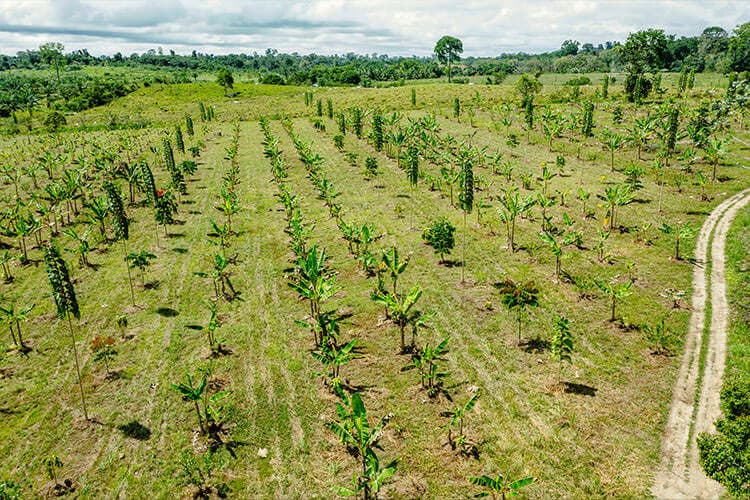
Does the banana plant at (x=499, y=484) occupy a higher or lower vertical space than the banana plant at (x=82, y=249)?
lower

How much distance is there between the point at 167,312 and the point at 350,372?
31.9 ft

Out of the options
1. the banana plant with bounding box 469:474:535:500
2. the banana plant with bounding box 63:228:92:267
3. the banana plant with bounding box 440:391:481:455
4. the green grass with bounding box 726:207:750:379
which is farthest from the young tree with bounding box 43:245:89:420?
the green grass with bounding box 726:207:750:379

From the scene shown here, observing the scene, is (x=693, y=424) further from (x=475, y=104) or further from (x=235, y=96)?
(x=235, y=96)

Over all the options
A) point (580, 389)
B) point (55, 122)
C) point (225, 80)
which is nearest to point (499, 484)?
point (580, 389)

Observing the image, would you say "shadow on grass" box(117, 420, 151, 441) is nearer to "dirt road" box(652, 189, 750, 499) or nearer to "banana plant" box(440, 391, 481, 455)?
"banana plant" box(440, 391, 481, 455)

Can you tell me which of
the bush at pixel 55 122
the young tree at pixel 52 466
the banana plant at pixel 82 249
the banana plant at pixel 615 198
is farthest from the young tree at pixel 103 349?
the bush at pixel 55 122

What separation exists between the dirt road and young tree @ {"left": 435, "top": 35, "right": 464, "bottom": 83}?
113m

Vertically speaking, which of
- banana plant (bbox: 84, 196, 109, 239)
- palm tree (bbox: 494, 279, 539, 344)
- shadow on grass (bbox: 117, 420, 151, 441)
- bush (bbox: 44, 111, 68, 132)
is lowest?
shadow on grass (bbox: 117, 420, 151, 441)

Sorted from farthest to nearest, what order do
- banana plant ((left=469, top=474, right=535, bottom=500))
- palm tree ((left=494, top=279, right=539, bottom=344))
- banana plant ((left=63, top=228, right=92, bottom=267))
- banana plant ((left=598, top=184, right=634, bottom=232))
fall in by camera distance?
banana plant ((left=598, top=184, right=634, bottom=232)), banana plant ((left=63, top=228, right=92, bottom=267)), palm tree ((left=494, top=279, right=539, bottom=344)), banana plant ((left=469, top=474, right=535, bottom=500))

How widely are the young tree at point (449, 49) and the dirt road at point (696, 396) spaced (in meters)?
113

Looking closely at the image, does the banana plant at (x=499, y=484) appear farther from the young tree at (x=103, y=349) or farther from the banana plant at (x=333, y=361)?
the young tree at (x=103, y=349)

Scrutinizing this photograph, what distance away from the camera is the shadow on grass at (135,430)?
14.5 meters

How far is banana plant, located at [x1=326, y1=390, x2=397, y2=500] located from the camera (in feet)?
38.5

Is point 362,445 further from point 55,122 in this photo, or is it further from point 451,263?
point 55,122
